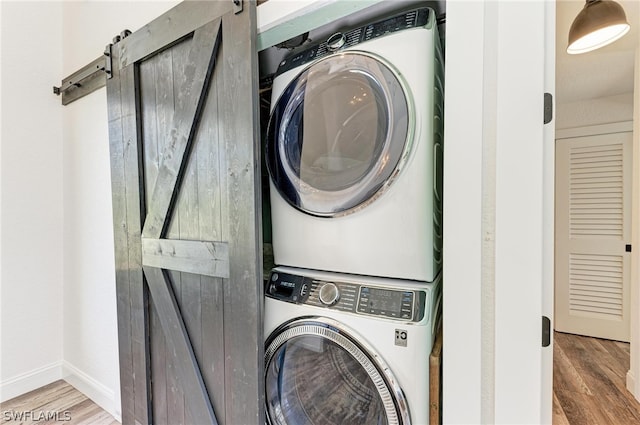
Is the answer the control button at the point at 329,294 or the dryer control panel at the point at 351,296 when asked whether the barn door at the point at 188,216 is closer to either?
the dryer control panel at the point at 351,296

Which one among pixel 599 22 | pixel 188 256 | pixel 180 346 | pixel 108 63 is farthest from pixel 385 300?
pixel 108 63

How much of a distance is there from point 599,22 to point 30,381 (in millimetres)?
3924

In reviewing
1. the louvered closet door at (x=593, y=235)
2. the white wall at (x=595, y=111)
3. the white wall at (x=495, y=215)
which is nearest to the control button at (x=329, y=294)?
the white wall at (x=495, y=215)

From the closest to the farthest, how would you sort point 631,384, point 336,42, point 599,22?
point 336,42 < point 599,22 < point 631,384

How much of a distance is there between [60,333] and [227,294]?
2.00 m

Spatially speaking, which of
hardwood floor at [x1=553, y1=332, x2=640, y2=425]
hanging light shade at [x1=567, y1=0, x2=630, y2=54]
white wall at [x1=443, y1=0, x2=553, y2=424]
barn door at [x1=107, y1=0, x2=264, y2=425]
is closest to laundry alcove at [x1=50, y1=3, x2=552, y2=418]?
white wall at [x1=443, y1=0, x2=553, y2=424]

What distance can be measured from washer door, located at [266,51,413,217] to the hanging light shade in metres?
1.11

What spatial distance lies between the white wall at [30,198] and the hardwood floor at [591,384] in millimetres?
3520

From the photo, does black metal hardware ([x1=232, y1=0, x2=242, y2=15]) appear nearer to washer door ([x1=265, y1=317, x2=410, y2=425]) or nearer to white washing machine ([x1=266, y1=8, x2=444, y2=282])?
white washing machine ([x1=266, y1=8, x2=444, y2=282])

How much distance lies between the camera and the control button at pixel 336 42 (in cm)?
108

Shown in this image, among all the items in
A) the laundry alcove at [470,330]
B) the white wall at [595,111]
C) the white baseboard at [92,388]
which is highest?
the white wall at [595,111]

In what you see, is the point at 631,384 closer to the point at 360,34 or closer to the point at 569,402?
the point at 569,402

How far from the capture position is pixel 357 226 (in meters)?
1.02

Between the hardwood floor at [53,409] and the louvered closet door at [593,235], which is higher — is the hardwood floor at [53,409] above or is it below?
below
